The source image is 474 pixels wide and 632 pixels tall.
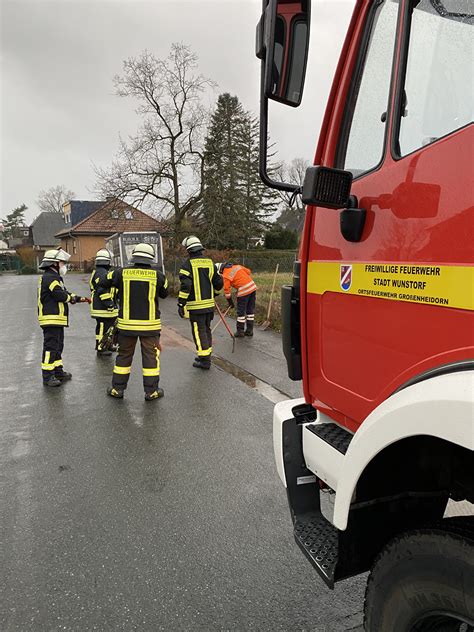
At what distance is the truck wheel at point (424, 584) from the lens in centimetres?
121

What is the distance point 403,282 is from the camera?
58.5 inches

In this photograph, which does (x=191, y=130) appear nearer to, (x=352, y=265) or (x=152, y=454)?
(x=152, y=454)

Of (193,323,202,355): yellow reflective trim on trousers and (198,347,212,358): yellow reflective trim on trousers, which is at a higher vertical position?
(193,323,202,355): yellow reflective trim on trousers

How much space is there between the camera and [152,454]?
13.8ft

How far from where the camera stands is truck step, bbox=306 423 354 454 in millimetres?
1876

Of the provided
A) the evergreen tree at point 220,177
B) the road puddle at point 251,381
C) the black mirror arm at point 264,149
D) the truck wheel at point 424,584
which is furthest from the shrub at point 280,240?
the truck wheel at point 424,584

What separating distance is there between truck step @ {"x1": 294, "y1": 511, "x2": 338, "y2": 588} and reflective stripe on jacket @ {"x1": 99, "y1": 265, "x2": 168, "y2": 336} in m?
3.78

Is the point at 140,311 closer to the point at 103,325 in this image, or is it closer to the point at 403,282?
the point at 103,325

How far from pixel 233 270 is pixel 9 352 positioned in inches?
184

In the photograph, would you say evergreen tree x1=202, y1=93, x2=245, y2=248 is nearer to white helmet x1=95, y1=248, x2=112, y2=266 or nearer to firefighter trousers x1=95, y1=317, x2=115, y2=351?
white helmet x1=95, y1=248, x2=112, y2=266

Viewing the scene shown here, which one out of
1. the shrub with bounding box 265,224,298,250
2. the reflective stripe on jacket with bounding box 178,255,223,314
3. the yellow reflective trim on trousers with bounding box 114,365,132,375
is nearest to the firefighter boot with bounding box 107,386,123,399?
the yellow reflective trim on trousers with bounding box 114,365,132,375

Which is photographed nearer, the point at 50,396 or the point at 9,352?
the point at 50,396

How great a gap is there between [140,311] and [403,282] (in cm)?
437

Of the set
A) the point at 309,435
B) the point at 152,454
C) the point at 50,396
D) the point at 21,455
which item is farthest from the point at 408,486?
the point at 50,396
